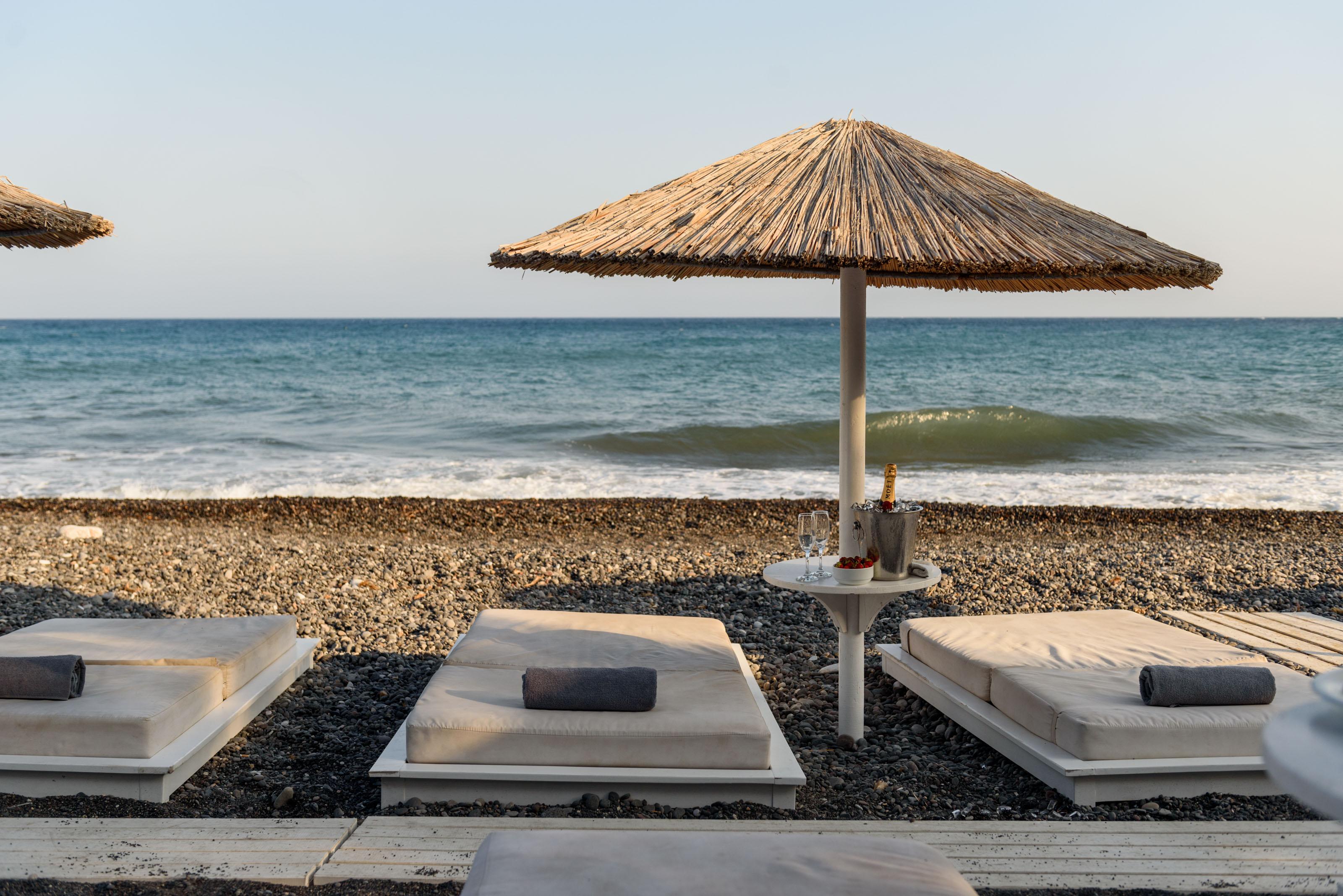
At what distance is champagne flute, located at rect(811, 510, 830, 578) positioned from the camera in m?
3.49

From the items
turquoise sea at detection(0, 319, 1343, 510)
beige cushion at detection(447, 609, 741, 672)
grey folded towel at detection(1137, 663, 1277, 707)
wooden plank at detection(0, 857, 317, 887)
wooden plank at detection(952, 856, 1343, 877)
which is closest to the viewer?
wooden plank at detection(0, 857, 317, 887)

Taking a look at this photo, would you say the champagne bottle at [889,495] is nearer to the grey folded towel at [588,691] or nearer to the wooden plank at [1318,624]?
the grey folded towel at [588,691]

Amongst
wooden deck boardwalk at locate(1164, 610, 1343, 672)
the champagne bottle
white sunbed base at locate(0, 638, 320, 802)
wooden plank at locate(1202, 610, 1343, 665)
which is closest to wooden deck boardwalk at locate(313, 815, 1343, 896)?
white sunbed base at locate(0, 638, 320, 802)

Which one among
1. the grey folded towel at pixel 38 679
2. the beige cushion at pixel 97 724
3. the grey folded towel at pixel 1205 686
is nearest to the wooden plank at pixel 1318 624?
the grey folded towel at pixel 1205 686

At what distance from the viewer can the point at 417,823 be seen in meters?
2.62

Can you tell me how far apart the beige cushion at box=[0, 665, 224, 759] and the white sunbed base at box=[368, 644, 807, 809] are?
76cm

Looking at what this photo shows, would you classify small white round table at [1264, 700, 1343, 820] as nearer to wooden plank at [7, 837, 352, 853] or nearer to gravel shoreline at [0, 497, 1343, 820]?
gravel shoreline at [0, 497, 1343, 820]

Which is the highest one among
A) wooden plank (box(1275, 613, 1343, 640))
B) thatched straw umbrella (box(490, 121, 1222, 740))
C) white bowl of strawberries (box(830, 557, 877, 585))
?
thatched straw umbrella (box(490, 121, 1222, 740))

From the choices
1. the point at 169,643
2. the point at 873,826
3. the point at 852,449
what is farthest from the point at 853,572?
the point at 169,643

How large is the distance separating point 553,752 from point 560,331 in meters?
49.7

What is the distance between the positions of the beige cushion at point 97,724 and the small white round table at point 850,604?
2115 mm

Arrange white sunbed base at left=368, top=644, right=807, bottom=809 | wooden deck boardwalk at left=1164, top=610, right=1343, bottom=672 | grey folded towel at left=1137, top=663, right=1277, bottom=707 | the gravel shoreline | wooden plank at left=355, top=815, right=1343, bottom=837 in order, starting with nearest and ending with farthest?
1. wooden plank at left=355, top=815, right=1343, bottom=837
2. white sunbed base at left=368, top=644, right=807, bottom=809
3. grey folded towel at left=1137, top=663, right=1277, bottom=707
4. the gravel shoreline
5. wooden deck boardwalk at left=1164, top=610, right=1343, bottom=672

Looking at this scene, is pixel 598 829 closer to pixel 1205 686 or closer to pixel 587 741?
pixel 587 741

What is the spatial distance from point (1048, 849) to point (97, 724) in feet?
9.58
